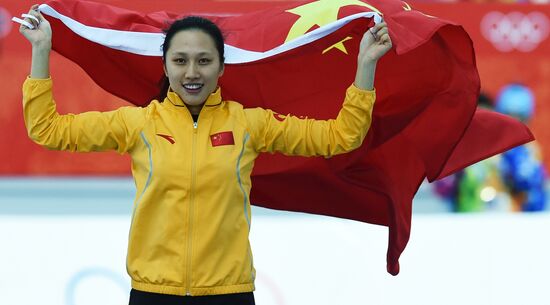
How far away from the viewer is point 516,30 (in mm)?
13195

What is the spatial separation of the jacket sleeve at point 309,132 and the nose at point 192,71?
24 centimetres

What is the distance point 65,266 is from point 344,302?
1.31m

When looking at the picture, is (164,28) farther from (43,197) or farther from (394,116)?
(43,197)

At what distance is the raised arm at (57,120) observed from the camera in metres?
3.40

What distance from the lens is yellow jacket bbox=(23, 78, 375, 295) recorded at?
3389 mm

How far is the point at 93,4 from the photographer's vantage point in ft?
13.2

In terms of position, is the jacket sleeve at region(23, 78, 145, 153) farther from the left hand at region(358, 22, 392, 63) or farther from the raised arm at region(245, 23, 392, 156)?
the left hand at region(358, 22, 392, 63)

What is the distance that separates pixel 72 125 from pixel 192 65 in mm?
425

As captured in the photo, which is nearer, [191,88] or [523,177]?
[191,88]

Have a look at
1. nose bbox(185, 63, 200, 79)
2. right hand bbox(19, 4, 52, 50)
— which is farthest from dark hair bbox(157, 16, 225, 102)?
right hand bbox(19, 4, 52, 50)

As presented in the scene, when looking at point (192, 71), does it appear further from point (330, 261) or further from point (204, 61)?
point (330, 261)

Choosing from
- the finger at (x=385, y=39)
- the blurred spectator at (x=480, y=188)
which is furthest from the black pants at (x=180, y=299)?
the blurred spectator at (x=480, y=188)

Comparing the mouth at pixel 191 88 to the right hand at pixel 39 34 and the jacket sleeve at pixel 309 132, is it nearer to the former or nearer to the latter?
the jacket sleeve at pixel 309 132

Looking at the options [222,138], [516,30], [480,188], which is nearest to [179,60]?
[222,138]
